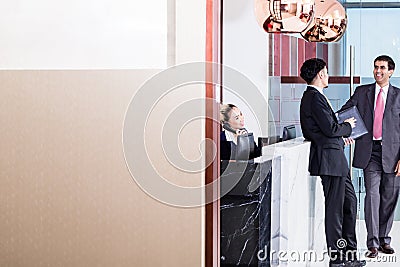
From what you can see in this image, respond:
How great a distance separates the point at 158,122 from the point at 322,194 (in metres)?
2.15

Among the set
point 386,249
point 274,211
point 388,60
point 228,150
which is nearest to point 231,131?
point 228,150

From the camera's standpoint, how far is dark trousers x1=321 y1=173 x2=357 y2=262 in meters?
3.30

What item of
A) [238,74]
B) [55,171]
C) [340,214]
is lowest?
[340,214]

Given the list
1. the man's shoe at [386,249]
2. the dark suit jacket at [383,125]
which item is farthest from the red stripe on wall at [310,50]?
the man's shoe at [386,249]

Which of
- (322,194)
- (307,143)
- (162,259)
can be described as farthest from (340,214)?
(162,259)

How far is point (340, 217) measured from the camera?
3301 millimetres

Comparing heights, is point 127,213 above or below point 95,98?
below

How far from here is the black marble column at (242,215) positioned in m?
2.68

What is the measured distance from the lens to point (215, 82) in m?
1.30

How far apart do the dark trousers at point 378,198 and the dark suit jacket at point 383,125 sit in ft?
0.09

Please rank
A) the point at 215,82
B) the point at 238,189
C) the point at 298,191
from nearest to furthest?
the point at 215,82 < the point at 238,189 < the point at 298,191

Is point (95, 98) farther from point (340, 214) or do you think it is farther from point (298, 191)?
point (340, 214)

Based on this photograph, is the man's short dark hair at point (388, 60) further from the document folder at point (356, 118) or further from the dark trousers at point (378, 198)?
the dark trousers at point (378, 198)

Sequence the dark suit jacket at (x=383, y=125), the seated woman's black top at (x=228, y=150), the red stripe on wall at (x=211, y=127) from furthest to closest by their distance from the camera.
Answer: the dark suit jacket at (x=383, y=125) → the seated woman's black top at (x=228, y=150) → the red stripe on wall at (x=211, y=127)
